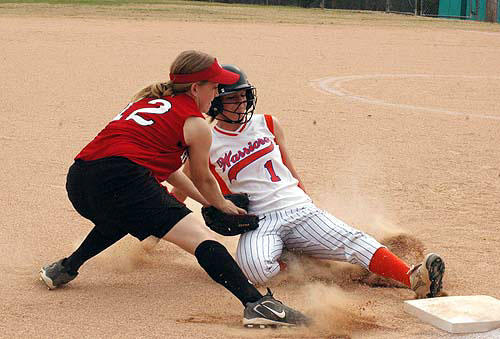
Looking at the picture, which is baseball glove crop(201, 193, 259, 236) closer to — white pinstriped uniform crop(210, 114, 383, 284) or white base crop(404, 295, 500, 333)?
white pinstriped uniform crop(210, 114, 383, 284)

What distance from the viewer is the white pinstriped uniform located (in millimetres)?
3969

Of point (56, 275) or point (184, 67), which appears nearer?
point (184, 67)

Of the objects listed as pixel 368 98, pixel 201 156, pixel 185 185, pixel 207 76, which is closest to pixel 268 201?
pixel 185 185

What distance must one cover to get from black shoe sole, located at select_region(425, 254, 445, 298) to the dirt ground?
16cm

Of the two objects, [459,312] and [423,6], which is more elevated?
[459,312]

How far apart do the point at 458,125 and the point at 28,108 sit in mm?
4157

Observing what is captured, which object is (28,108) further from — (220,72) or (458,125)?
(220,72)

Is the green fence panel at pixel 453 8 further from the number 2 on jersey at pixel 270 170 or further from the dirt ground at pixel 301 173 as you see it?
the number 2 on jersey at pixel 270 170

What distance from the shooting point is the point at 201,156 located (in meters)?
3.62

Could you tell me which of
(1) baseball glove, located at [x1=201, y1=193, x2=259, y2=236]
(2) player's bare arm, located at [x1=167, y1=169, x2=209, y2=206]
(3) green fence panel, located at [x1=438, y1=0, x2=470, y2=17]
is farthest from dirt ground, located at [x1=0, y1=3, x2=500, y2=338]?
(3) green fence panel, located at [x1=438, y1=0, x2=470, y2=17]

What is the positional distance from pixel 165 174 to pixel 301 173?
8.19 feet

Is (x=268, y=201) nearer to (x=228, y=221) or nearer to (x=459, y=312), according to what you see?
(x=228, y=221)

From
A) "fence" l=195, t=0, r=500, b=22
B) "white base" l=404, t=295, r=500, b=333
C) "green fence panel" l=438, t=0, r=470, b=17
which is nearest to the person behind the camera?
"white base" l=404, t=295, r=500, b=333

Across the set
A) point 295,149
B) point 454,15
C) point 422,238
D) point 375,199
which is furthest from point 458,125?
point 454,15
